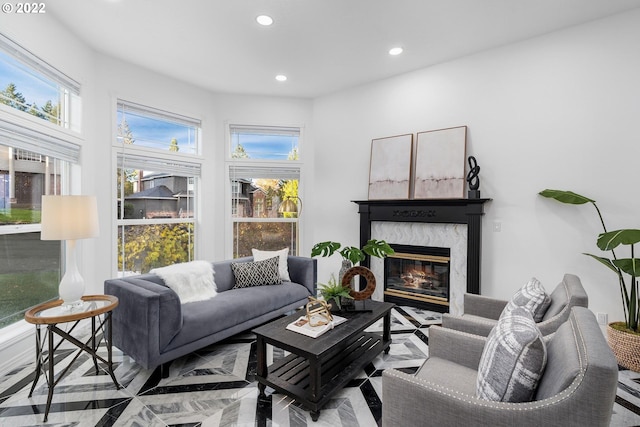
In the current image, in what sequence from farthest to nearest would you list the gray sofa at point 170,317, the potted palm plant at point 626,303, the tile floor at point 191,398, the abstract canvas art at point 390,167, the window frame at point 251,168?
the window frame at point 251,168
the abstract canvas art at point 390,167
the potted palm plant at point 626,303
the gray sofa at point 170,317
the tile floor at point 191,398

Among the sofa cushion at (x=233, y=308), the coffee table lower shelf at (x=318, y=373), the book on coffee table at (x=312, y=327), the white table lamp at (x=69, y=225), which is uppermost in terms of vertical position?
the white table lamp at (x=69, y=225)

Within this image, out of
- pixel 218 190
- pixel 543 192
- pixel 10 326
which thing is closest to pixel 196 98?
pixel 218 190

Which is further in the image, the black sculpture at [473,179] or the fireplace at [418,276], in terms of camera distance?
the fireplace at [418,276]

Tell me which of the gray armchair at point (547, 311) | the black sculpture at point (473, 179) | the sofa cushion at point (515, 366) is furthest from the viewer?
the black sculpture at point (473, 179)

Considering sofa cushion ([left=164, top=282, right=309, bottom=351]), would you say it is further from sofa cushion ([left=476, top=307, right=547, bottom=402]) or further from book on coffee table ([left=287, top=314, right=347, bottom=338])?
sofa cushion ([left=476, top=307, right=547, bottom=402])

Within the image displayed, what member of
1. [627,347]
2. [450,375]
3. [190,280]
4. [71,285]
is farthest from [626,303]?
[71,285]

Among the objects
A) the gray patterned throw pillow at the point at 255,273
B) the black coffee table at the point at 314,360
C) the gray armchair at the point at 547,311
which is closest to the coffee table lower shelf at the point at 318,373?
the black coffee table at the point at 314,360

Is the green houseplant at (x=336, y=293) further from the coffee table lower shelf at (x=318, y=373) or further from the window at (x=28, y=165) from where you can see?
the window at (x=28, y=165)

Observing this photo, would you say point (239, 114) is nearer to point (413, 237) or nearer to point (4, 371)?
point (413, 237)

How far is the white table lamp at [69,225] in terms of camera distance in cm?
213

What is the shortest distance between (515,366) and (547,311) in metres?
1.12

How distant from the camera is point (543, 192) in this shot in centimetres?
303

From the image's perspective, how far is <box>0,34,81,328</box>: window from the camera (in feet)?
8.21

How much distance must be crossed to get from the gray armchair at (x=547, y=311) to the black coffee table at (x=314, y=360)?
65 centimetres
